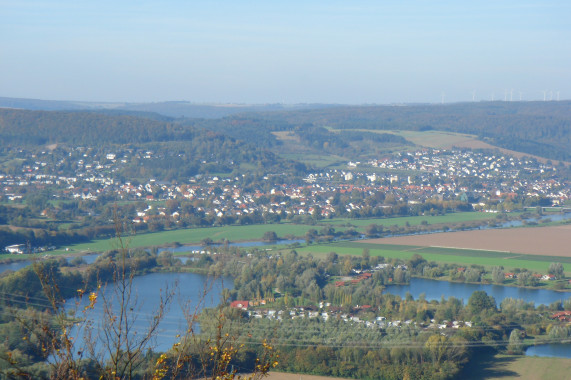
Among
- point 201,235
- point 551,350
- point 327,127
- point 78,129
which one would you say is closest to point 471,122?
point 327,127

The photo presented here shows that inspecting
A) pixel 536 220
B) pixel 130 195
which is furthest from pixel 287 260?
pixel 130 195

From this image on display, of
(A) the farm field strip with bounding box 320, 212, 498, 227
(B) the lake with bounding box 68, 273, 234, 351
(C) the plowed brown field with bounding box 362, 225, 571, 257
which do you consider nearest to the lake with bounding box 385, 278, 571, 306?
(B) the lake with bounding box 68, 273, 234, 351

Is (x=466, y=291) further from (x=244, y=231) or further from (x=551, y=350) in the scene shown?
(x=244, y=231)

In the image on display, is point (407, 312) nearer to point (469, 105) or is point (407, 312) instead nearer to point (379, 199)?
point (379, 199)

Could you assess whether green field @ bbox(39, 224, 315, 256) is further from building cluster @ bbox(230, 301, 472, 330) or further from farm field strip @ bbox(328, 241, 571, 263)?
building cluster @ bbox(230, 301, 472, 330)

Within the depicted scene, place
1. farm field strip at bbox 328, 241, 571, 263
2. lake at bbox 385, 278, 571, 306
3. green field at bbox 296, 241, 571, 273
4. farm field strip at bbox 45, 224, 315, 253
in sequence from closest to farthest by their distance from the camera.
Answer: lake at bbox 385, 278, 571, 306 → green field at bbox 296, 241, 571, 273 → farm field strip at bbox 328, 241, 571, 263 → farm field strip at bbox 45, 224, 315, 253

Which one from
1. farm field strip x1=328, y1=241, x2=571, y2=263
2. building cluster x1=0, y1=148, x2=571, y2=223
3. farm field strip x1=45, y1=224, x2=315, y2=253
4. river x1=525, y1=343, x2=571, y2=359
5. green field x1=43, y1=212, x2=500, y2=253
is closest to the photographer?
river x1=525, y1=343, x2=571, y2=359
